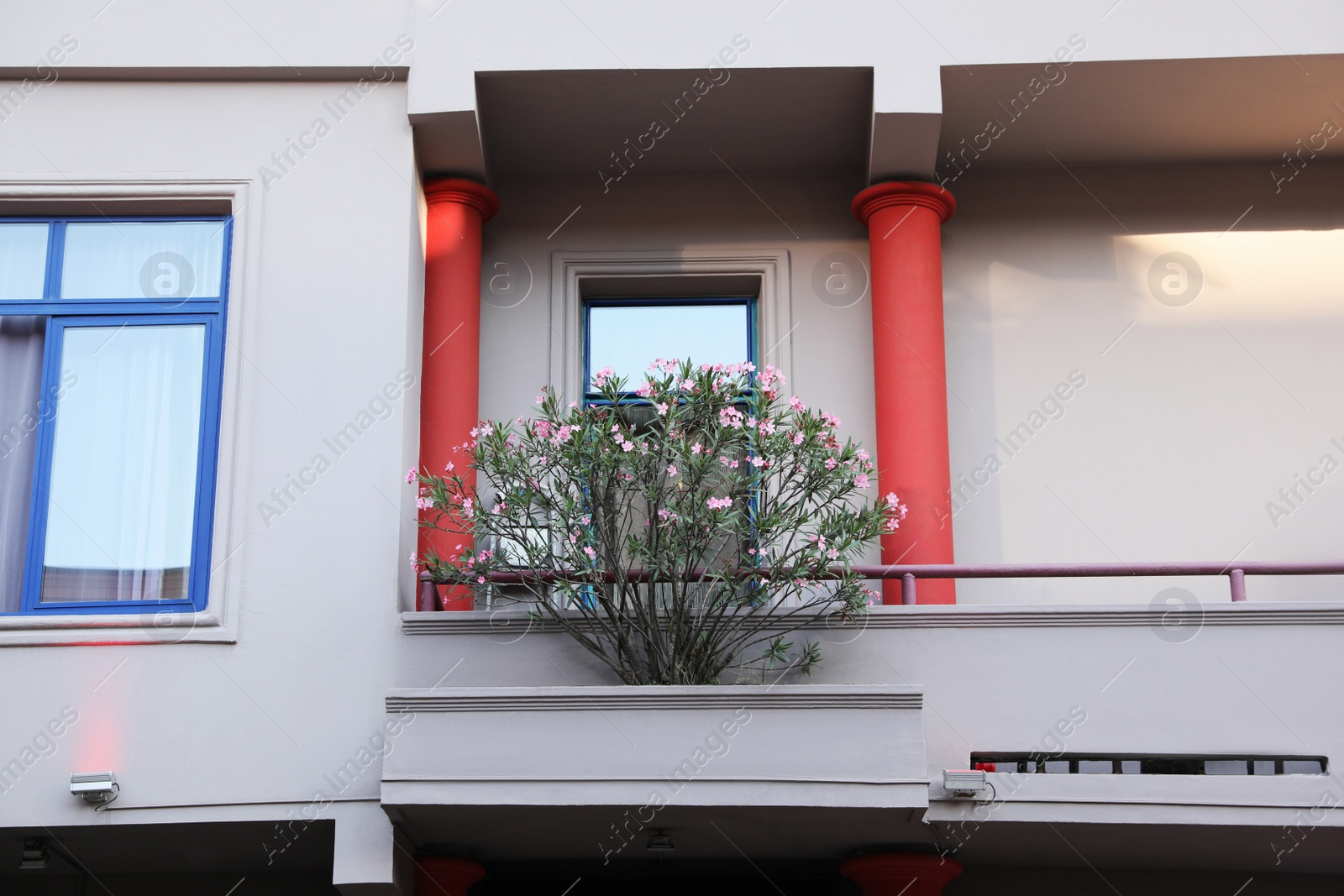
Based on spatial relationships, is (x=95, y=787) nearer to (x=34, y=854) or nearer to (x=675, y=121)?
(x=34, y=854)

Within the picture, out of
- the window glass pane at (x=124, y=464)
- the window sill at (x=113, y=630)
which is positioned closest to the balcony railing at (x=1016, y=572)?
the window sill at (x=113, y=630)

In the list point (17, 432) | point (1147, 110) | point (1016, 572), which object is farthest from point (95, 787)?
point (1147, 110)

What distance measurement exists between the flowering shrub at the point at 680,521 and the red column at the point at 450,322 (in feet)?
3.40

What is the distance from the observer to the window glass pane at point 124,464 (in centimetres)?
771

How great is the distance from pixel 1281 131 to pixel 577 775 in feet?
19.1

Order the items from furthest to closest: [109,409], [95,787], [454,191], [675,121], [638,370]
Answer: [638,370] → [675,121] → [454,191] → [109,409] → [95,787]

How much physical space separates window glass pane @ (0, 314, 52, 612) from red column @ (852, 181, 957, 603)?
4.57 m

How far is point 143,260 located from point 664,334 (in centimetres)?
319

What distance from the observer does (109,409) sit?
8031 mm

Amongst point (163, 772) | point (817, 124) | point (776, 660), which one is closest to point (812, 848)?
point (776, 660)

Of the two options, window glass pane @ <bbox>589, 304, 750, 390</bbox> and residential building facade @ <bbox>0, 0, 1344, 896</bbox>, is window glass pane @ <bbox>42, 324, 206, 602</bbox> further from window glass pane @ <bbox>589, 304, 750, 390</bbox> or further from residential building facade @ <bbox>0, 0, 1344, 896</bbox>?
window glass pane @ <bbox>589, 304, 750, 390</bbox>

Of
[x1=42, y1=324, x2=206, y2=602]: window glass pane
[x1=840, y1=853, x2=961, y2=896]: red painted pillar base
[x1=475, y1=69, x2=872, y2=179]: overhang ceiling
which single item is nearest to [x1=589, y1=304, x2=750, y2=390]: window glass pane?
[x1=475, y1=69, x2=872, y2=179]: overhang ceiling

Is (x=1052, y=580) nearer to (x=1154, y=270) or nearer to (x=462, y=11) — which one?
(x=1154, y=270)

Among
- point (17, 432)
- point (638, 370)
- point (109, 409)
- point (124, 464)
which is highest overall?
point (638, 370)
